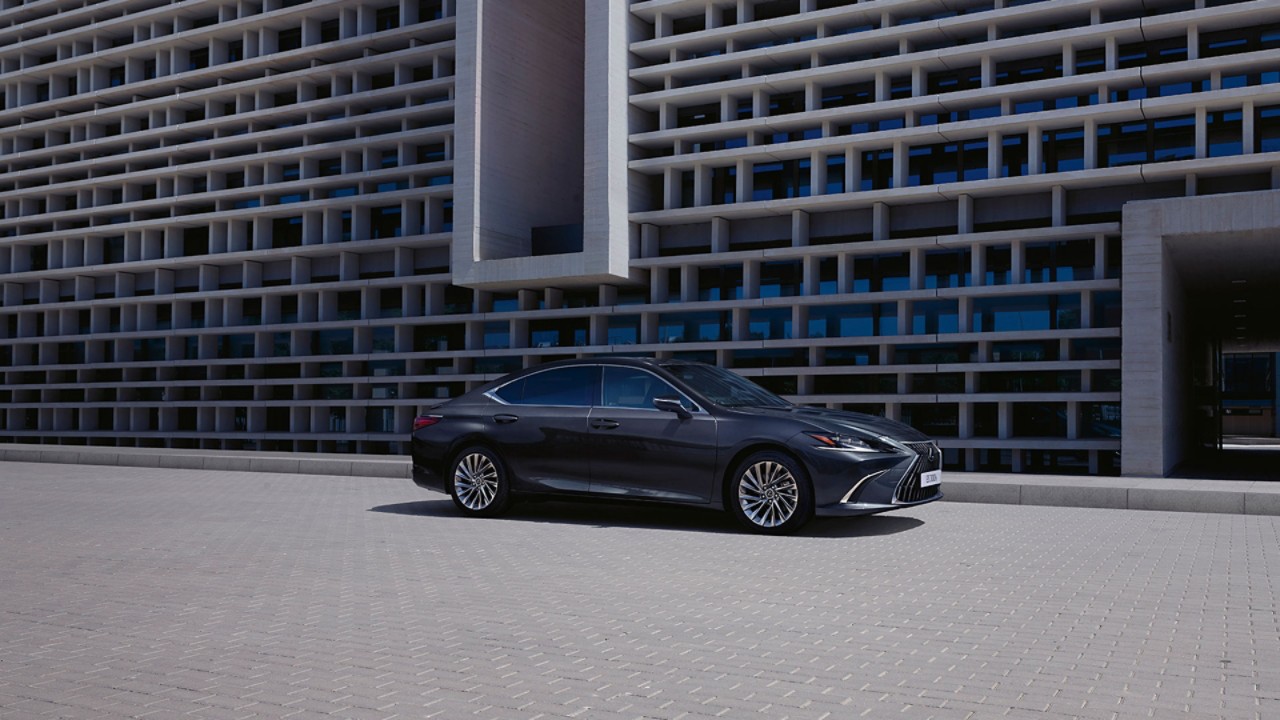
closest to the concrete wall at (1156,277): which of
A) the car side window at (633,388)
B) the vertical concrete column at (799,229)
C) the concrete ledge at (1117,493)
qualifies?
the concrete ledge at (1117,493)

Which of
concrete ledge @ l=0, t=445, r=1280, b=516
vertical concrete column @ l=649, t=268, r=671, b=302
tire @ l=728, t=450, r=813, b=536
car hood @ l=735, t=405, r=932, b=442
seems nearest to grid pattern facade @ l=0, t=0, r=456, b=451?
vertical concrete column @ l=649, t=268, r=671, b=302

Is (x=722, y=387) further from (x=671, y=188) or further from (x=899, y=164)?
(x=671, y=188)

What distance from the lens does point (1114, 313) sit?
18.7 metres

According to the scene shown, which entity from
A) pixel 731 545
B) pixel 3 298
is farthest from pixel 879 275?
pixel 3 298

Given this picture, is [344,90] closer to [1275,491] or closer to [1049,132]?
[1049,132]

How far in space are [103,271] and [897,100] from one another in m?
21.5

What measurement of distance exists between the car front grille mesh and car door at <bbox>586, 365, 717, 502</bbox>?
64.5 inches

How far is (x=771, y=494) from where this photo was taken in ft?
31.8

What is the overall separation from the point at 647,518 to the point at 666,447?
4.56 feet

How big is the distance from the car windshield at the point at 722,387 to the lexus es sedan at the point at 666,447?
0.02 m

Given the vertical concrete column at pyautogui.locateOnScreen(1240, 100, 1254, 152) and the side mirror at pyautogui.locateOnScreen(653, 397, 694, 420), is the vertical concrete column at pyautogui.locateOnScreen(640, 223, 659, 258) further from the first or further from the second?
the side mirror at pyautogui.locateOnScreen(653, 397, 694, 420)

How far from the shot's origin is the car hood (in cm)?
960

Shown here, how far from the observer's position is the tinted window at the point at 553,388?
35.4ft

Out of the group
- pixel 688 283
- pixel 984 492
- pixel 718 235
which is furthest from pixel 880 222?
pixel 984 492
